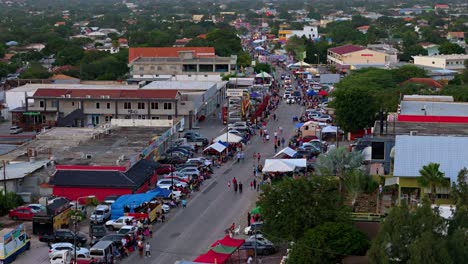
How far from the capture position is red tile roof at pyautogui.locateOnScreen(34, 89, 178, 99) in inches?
1241

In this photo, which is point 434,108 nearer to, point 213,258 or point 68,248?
point 213,258

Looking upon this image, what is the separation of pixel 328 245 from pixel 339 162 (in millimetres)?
Answer: 6057

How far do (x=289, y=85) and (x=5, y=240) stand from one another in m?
29.4

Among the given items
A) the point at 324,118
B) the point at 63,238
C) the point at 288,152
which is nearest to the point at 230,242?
the point at 63,238

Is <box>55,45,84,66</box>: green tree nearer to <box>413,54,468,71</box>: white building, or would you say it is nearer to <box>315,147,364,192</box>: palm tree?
<box>413,54,468,71</box>: white building

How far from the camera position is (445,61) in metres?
48.8

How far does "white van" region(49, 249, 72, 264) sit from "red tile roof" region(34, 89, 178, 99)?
1551 centimetres

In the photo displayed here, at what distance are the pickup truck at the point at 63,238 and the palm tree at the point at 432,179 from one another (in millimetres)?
7116

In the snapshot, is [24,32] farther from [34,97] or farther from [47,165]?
[47,165]

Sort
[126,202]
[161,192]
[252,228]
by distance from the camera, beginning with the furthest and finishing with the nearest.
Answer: [161,192], [126,202], [252,228]

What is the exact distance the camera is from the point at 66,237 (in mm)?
17484

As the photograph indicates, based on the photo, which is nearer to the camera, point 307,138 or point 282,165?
point 282,165

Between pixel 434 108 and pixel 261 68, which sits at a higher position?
pixel 434 108

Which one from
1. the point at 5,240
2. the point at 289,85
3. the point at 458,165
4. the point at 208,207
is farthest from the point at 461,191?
the point at 289,85
